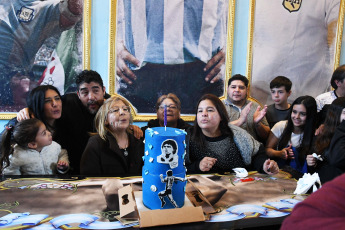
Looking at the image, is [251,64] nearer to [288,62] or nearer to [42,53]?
[288,62]

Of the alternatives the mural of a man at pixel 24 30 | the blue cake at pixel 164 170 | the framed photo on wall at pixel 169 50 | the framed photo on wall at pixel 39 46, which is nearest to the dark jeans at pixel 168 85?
the framed photo on wall at pixel 169 50

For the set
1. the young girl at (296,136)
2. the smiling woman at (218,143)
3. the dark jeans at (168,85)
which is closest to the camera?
the smiling woman at (218,143)

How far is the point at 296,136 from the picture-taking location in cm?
282

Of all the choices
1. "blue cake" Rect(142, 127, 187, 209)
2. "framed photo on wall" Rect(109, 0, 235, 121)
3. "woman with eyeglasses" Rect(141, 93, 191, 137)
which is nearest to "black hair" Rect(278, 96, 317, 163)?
"woman with eyeglasses" Rect(141, 93, 191, 137)

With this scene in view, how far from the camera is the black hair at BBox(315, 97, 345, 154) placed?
8.32 feet

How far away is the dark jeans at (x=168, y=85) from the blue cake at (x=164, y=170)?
7.93 ft

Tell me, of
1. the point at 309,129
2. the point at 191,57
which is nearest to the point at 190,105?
the point at 191,57

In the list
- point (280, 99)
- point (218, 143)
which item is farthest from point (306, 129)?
point (218, 143)

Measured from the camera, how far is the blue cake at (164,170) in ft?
4.18

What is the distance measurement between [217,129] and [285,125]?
40.8 inches

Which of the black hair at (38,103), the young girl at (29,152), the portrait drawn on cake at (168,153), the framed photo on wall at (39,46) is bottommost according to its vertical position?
the young girl at (29,152)

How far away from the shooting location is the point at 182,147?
1319 millimetres

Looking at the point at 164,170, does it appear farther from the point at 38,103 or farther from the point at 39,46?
the point at 39,46

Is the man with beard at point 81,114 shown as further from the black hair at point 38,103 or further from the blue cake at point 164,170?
the blue cake at point 164,170
